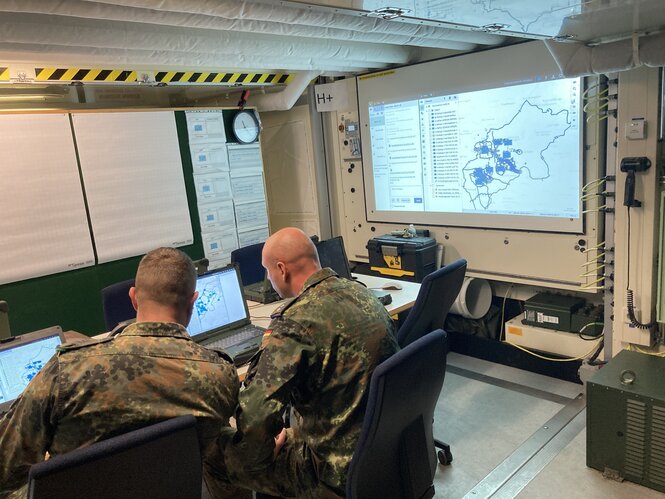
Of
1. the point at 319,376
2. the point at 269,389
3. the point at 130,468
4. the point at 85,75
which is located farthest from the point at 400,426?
the point at 85,75

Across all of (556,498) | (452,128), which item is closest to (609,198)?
(452,128)

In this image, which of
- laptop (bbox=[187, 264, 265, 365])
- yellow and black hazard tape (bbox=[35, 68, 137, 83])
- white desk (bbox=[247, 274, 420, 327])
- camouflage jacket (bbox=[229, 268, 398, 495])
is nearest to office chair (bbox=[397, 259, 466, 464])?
white desk (bbox=[247, 274, 420, 327])

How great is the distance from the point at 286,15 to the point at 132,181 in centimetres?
206

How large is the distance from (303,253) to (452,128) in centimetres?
242

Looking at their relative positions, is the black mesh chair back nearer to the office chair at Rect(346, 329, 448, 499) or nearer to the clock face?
the office chair at Rect(346, 329, 448, 499)

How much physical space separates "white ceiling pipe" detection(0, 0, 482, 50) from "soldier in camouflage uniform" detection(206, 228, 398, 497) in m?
1.53

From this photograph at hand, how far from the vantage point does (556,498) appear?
2.43 metres

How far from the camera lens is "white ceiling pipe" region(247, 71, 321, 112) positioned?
430 centimetres

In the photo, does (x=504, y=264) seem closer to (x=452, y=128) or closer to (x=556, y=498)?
(x=452, y=128)

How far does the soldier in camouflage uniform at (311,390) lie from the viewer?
1.61 m

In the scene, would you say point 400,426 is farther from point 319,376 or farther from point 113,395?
point 113,395

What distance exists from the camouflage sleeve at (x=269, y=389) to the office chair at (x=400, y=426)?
260 mm

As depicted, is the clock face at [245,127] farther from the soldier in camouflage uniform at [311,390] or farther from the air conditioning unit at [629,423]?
the air conditioning unit at [629,423]

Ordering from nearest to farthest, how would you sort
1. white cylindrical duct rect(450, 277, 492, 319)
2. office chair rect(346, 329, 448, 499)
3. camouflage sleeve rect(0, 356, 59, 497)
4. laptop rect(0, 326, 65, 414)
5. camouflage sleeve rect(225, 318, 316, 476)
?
1. camouflage sleeve rect(0, 356, 59, 497)
2. office chair rect(346, 329, 448, 499)
3. camouflage sleeve rect(225, 318, 316, 476)
4. laptop rect(0, 326, 65, 414)
5. white cylindrical duct rect(450, 277, 492, 319)
